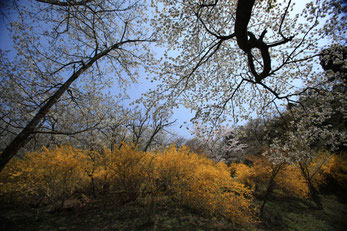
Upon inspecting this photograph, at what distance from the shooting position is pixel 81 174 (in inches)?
196

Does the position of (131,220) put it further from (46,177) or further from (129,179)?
(46,177)

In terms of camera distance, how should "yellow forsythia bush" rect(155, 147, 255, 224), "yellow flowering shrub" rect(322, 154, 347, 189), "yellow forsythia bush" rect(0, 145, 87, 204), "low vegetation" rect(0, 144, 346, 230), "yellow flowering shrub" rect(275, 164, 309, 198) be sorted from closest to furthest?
Answer: 1. "low vegetation" rect(0, 144, 346, 230)
2. "yellow forsythia bush" rect(0, 145, 87, 204)
3. "yellow forsythia bush" rect(155, 147, 255, 224)
4. "yellow flowering shrub" rect(275, 164, 309, 198)
5. "yellow flowering shrub" rect(322, 154, 347, 189)

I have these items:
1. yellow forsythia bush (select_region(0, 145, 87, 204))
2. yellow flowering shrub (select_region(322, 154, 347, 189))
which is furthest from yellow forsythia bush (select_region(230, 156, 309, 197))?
yellow forsythia bush (select_region(0, 145, 87, 204))

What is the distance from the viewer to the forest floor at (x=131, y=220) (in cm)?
342

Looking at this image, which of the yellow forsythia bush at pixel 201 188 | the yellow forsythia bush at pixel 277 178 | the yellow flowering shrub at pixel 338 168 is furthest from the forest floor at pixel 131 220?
the yellow flowering shrub at pixel 338 168

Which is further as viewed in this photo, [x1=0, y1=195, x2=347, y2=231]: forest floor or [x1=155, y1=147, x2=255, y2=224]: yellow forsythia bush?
[x1=155, y1=147, x2=255, y2=224]: yellow forsythia bush

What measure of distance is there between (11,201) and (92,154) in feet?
10.4

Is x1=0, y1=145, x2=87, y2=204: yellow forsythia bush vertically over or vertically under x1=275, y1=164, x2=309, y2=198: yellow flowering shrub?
over

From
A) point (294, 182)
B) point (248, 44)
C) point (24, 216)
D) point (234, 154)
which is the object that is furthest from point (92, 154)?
point (234, 154)

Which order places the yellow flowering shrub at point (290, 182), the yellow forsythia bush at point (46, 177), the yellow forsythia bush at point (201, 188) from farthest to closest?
the yellow flowering shrub at point (290, 182) → the yellow forsythia bush at point (201, 188) → the yellow forsythia bush at point (46, 177)

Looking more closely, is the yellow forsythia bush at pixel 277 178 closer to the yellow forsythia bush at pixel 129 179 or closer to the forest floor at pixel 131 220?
the forest floor at pixel 131 220

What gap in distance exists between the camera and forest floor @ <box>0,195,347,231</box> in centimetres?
342

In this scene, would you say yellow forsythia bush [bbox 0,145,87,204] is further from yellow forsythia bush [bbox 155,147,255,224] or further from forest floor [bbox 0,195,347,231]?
yellow forsythia bush [bbox 155,147,255,224]

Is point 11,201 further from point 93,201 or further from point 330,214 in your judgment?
point 330,214
